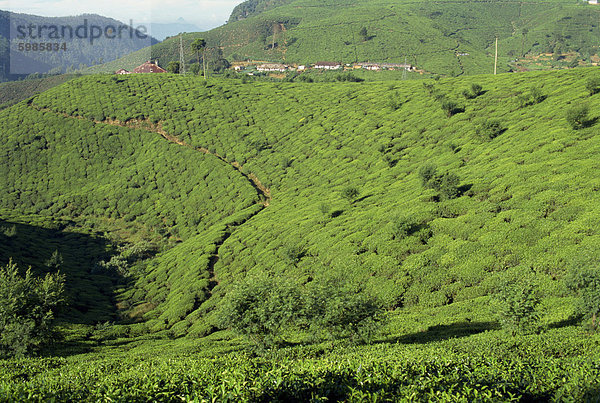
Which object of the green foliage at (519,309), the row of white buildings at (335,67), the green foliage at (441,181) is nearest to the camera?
the green foliage at (519,309)

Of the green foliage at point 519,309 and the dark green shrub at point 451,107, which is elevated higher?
the dark green shrub at point 451,107

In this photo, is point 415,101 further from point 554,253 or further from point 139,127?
point 139,127

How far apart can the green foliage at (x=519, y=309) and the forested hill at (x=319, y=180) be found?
1.48m

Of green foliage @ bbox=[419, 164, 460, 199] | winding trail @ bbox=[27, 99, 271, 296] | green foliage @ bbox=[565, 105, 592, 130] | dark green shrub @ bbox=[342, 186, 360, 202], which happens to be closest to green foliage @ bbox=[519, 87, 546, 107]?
green foliage @ bbox=[565, 105, 592, 130]

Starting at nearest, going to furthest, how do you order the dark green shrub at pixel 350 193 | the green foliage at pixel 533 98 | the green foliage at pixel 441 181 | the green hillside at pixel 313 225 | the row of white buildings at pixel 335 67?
the green hillside at pixel 313 225 → the green foliage at pixel 441 181 → the dark green shrub at pixel 350 193 → the green foliage at pixel 533 98 → the row of white buildings at pixel 335 67

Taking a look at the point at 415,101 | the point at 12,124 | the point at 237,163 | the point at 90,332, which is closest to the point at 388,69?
the point at 415,101

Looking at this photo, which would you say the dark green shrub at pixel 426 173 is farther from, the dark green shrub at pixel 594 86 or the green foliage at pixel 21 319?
the green foliage at pixel 21 319

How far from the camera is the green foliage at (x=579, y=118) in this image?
51.4 meters

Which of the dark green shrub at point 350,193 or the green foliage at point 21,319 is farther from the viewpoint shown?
the dark green shrub at point 350,193

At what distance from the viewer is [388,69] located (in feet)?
577

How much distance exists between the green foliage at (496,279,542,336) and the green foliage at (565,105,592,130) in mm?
40838

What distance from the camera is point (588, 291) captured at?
887 inches

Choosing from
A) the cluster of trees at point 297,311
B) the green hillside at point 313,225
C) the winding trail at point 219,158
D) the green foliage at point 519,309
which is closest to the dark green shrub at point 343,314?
the cluster of trees at point 297,311

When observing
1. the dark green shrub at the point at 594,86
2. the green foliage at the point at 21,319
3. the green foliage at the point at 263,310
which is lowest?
the green foliage at the point at 21,319
